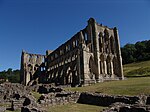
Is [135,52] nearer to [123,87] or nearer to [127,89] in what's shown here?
[123,87]

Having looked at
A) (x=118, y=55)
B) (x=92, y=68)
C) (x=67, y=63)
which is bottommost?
(x=92, y=68)

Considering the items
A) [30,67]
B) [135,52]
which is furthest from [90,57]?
[135,52]

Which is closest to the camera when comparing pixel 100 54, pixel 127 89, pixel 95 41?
pixel 127 89

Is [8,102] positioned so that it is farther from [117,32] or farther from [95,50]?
[117,32]

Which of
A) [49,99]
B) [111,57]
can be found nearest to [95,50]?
[111,57]

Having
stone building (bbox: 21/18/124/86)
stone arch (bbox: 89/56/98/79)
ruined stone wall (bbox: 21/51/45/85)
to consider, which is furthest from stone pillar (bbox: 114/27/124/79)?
ruined stone wall (bbox: 21/51/45/85)

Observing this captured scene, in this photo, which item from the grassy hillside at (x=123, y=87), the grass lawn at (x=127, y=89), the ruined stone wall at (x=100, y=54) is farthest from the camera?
the ruined stone wall at (x=100, y=54)

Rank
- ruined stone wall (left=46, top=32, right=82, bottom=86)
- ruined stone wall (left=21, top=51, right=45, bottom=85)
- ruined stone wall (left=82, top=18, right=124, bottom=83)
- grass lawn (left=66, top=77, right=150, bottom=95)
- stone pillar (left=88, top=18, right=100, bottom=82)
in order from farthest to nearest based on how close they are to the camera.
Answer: ruined stone wall (left=21, top=51, right=45, bottom=85) → ruined stone wall (left=46, top=32, right=82, bottom=86) → stone pillar (left=88, top=18, right=100, bottom=82) → ruined stone wall (left=82, top=18, right=124, bottom=83) → grass lawn (left=66, top=77, right=150, bottom=95)

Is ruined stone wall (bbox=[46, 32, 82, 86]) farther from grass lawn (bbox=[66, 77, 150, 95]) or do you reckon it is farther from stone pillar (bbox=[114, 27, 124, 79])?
grass lawn (bbox=[66, 77, 150, 95])

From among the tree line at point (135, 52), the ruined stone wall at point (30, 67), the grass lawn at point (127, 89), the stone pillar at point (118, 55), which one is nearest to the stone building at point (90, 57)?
the stone pillar at point (118, 55)

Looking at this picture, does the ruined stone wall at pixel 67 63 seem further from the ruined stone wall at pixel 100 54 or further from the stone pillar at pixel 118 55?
the stone pillar at pixel 118 55

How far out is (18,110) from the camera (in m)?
→ 16.8

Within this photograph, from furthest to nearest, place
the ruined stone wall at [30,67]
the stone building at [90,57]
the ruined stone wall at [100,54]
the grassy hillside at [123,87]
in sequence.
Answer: the ruined stone wall at [30,67], the ruined stone wall at [100,54], the stone building at [90,57], the grassy hillside at [123,87]

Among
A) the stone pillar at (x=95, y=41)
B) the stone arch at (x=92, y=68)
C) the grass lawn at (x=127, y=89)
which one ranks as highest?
the stone pillar at (x=95, y=41)
